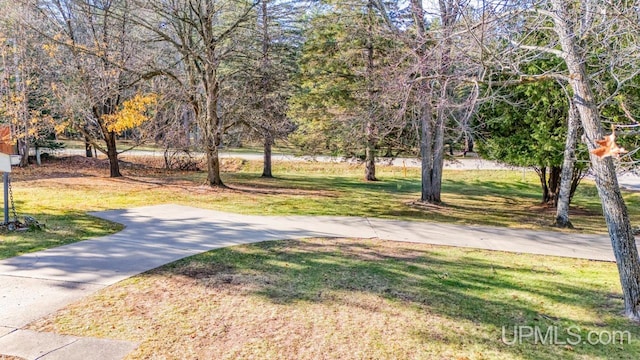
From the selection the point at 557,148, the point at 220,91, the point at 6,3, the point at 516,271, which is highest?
the point at 6,3

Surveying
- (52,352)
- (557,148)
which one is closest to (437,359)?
(52,352)

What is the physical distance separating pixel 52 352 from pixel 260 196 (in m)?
9.13

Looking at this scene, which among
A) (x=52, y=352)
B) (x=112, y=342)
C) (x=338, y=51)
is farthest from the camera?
(x=338, y=51)

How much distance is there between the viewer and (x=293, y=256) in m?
5.63

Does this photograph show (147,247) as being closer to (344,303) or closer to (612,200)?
(344,303)

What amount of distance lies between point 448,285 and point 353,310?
1.39m

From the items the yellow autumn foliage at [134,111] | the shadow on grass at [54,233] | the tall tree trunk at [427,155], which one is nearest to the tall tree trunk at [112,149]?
the yellow autumn foliage at [134,111]

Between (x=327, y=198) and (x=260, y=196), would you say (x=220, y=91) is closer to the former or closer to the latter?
(x=260, y=196)

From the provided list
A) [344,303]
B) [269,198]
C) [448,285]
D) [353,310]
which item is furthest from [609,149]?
[269,198]

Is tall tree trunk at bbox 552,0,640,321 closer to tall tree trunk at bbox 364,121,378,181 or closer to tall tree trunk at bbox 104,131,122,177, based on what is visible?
tall tree trunk at bbox 364,121,378,181

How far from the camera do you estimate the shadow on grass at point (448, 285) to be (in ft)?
11.6

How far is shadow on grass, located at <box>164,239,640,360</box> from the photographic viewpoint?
3543mm

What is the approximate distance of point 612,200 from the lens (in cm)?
398

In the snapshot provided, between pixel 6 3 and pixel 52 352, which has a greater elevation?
pixel 6 3
